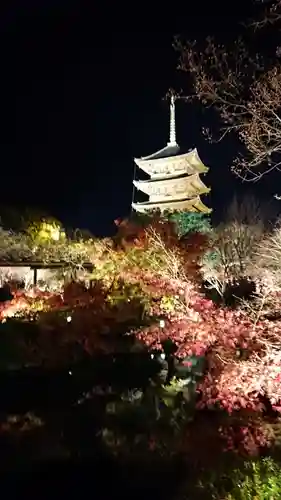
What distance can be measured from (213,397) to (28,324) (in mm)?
4992

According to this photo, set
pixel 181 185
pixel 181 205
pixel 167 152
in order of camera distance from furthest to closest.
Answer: pixel 167 152
pixel 181 185
pixel 181 205

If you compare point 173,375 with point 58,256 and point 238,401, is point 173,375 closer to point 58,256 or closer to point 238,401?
point 238,401

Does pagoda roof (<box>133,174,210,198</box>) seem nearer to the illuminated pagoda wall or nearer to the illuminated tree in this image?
the illuminated pagoda wall

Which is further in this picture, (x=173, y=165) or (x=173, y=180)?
(x=173, y=165)

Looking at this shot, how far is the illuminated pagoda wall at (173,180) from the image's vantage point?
29156 millimetres

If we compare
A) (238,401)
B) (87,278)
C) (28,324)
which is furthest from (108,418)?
(87,278)

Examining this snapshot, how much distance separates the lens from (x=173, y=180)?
29.4 metres

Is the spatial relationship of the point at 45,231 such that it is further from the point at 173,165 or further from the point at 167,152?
the point at 167,152

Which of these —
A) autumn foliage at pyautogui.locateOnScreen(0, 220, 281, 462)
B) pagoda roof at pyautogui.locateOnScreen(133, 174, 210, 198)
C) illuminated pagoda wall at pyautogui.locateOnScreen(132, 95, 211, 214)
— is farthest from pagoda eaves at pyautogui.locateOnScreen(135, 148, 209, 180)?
autumn foliage at pyautogui.locateOnScreen(0, 220, 281, 462)

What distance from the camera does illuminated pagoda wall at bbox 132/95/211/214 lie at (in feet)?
95.7

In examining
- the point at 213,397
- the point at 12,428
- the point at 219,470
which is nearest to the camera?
A: the point at 219,470

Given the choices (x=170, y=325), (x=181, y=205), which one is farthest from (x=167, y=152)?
(x=170, y=325)

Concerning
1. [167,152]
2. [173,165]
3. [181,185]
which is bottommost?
[181,185]

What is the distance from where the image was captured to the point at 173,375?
10.7 m
